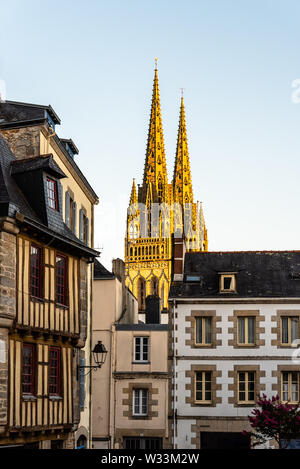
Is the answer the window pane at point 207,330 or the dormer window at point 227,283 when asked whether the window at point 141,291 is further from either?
the window pane at point 207,330

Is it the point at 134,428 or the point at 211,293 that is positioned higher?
the point at 211,293

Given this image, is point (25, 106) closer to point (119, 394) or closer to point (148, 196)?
point (119, 394)

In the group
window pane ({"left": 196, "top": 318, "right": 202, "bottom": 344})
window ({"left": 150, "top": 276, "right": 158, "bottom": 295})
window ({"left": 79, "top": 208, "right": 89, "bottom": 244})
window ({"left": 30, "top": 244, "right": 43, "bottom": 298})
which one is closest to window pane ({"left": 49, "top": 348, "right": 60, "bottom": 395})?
window ({"left": 30, "top": 244, "right": 43, "bottom": 298})

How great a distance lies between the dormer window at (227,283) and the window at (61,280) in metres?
13.0

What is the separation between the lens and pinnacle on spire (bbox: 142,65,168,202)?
10306cm

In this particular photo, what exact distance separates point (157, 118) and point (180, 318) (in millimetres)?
74423

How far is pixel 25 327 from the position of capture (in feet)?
56.7

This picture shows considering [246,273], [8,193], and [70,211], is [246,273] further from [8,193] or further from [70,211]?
[8,193]

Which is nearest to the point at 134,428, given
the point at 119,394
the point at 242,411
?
the point at 119,394

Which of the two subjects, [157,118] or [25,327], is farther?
[157,118]

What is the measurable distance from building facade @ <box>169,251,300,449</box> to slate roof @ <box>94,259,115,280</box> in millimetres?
2609

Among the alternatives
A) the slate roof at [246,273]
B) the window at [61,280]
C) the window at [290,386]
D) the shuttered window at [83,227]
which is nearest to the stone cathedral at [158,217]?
the slate roof at [246,273]

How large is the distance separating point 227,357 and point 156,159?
7410 cm

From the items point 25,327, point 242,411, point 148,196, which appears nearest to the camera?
point 25,327
